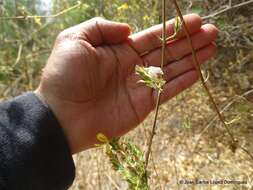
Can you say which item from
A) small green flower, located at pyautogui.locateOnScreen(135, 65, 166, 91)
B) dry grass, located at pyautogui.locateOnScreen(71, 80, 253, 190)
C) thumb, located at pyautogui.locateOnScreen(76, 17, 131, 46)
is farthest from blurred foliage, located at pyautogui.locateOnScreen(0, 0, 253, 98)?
small green flower, located at pyautogui.locateOnScreen(135, 65, 166, 91)

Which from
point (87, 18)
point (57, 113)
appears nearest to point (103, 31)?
point (57, 113)

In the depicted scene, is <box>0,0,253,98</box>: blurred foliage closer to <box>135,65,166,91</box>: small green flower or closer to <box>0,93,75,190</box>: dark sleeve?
<box>0,93,75,190</box>: dark sleeve

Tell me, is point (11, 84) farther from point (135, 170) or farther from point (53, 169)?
point (135, 170)

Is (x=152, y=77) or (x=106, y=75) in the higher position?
(x=152, y=77)

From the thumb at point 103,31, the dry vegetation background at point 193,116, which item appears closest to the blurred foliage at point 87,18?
the dry vegetation background at point 193,116

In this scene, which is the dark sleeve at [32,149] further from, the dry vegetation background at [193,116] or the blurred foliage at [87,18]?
the dry vegetation background at [193,116]

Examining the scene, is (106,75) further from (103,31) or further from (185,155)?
(185,155)
